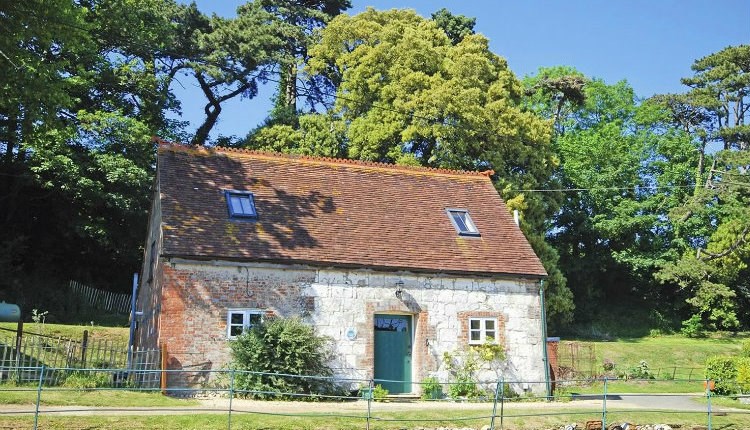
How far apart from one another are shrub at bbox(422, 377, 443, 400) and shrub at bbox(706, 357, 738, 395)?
1041 cm

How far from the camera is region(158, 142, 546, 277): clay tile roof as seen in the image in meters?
22.0

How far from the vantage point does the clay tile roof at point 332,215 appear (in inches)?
865

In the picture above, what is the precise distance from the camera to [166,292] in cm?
2053

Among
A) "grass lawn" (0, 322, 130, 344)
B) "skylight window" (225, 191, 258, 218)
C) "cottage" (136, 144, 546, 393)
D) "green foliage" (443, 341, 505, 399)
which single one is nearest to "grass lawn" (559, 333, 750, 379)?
"cottage" (136, 144, 546, 393)

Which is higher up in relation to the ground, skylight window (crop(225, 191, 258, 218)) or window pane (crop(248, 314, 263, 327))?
skylight window (crop(225, 191, 258, 218))

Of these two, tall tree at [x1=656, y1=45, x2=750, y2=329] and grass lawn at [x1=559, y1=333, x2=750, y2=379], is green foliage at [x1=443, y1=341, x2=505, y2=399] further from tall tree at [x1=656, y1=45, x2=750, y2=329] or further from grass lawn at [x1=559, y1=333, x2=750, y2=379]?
tall tree at [x1=656, y1=45, x2=750, y2=329]

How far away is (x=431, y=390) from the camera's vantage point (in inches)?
871

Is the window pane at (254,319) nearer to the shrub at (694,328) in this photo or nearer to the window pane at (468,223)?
the window pane at (468,223)

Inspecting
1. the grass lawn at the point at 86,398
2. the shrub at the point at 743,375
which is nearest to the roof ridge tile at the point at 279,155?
the grass lawn at the point at 86,398

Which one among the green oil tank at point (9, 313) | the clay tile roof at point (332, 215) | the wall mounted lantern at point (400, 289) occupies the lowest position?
the green oil tank at point (9, 313)

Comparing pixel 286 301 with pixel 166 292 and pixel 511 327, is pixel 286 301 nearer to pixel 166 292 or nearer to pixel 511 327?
pixel 166 292

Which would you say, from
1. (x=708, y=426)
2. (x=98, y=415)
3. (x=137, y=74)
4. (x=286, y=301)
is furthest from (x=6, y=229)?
(x=708, y=426)

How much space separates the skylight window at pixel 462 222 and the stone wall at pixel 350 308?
2.16m

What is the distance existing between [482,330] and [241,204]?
27.3ft
